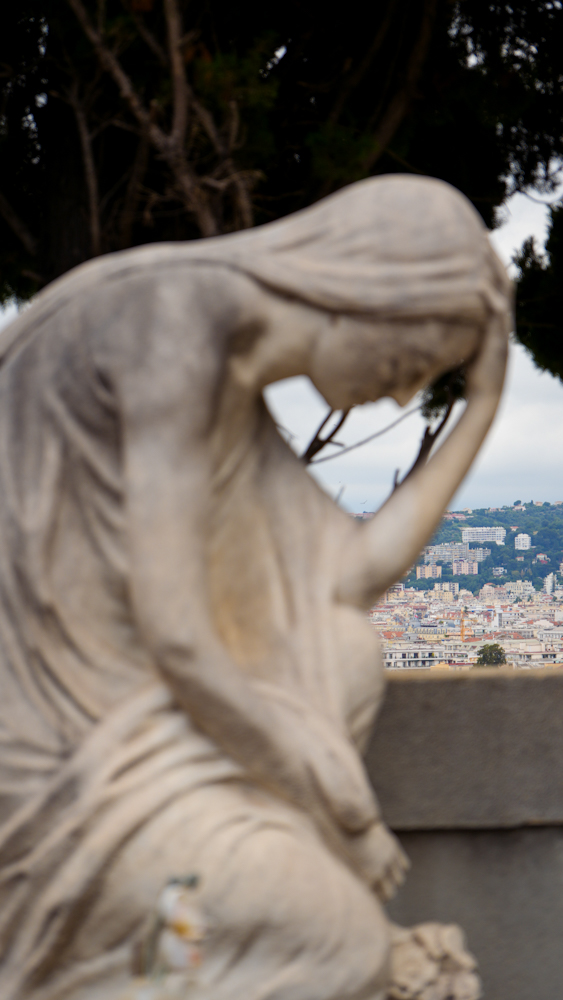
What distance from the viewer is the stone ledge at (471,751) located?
2645mm

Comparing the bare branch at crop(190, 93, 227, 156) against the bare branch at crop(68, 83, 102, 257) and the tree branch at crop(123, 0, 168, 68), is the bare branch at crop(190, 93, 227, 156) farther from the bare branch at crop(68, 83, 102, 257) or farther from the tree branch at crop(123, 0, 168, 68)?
the bare branch at crop(68, 83, 102, 257)

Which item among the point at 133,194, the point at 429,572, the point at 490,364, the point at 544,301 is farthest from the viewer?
the point at 544,301

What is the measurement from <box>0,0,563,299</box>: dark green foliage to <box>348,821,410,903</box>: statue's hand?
2018 mm

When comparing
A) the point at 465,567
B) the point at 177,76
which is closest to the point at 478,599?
the point at 465,567

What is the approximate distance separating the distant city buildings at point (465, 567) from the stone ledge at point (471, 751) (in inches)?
33.5

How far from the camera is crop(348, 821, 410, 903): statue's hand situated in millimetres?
1908

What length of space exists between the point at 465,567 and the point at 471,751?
0.99 metres

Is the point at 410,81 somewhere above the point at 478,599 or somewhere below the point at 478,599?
above

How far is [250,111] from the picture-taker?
3.49 meters

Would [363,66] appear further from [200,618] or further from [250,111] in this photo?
[200,618]

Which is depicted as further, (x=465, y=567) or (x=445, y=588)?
(x=465, y=567)

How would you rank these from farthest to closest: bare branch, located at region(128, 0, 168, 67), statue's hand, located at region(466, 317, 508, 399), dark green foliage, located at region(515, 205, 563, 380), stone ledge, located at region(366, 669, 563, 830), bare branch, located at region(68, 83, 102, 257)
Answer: dark green foliage, located at region(515, 205, 563, 380), bare branch, located at region(68, 83, 102, 257), bare branch, located at region(128, 0, 168, 67), stone ledge, located at region(366, 669, 563, 830), statue's hand, located at region(466, 317, 508, 399)

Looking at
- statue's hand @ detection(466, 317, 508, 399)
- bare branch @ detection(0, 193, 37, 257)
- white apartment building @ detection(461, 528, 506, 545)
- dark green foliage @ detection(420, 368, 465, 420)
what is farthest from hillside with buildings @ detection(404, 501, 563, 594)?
bare branch @ detection(0, 193, 37, 257)

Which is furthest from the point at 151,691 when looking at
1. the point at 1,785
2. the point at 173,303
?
the point at 173,303
